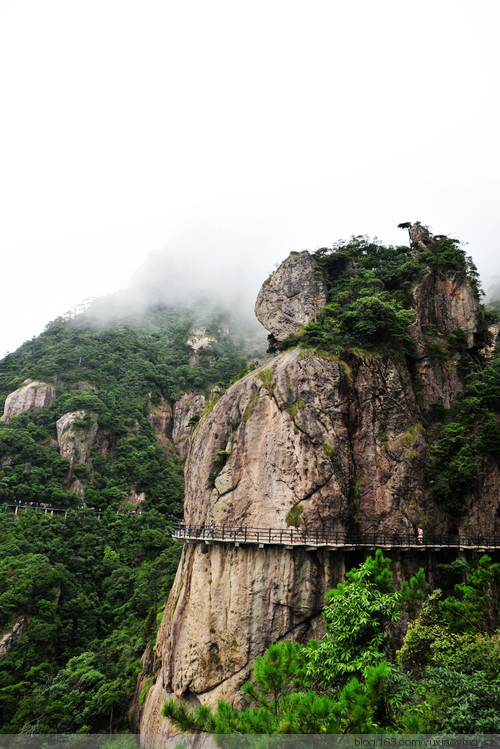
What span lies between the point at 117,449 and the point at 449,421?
60.5 meters

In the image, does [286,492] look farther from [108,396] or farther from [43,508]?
[108,396]

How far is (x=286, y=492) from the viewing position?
2592cm

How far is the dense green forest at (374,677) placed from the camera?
9164 millimetres

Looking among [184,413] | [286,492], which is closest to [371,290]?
[286,492]

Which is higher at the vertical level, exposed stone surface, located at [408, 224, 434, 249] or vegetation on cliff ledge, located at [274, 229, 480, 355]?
exposed stone surface, located at [408, 224, 434, 249]

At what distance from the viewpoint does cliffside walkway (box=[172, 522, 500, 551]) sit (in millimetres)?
24016

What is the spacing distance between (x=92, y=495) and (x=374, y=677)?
213ft

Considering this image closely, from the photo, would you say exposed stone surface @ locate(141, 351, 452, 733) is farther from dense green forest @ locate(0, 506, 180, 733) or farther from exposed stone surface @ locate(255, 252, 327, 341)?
dense green forest @ locate(0, 506, 180, 733)

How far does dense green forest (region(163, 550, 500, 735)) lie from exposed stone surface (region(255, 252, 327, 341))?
940 inches

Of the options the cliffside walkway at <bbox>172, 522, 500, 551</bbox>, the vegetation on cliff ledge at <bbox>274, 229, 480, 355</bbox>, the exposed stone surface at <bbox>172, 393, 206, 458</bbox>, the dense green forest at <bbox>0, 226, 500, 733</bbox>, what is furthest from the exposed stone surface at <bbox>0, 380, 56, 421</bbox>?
the cliffside walkway at <bbox>172, 522, 500, 551</bbox>

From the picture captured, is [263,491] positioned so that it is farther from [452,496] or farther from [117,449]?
[117,449]

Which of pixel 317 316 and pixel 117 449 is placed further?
pixel 117 449

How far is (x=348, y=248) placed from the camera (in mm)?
41531

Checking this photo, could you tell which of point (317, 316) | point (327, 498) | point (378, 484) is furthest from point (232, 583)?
point (317, 316)
